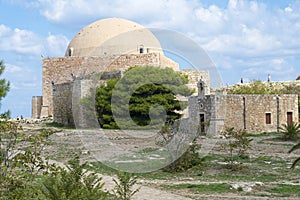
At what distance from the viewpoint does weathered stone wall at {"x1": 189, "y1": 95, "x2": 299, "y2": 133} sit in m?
18.6

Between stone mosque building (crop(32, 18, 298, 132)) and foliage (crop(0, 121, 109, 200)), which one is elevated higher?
stone mosque building (crop(32, 18, 298, 132))

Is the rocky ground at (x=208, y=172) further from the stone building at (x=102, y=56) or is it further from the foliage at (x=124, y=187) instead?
the stone building at (x=102, y=56)

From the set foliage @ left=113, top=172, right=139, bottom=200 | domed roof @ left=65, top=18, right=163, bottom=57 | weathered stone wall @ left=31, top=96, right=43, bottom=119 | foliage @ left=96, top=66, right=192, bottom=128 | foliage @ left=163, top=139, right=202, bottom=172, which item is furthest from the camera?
weathered stone wall @ left=31, top=96, right=43, bottom=119

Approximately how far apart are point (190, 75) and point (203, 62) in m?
14.4

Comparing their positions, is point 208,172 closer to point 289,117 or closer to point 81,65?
point 289,117

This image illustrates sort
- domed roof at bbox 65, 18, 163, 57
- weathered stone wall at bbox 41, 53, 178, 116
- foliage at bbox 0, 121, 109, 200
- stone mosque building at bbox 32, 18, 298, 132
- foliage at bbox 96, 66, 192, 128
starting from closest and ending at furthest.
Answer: foliage at bbox 0, 121, 109, 200 < stone mosque building at bbox 32, 18, 298, 132 < foliage at bbox 96, 66, 192, 128 < weathered stone wall at bbox 41, 53, 178, 116 < domed roof at bbox 65, 18, 163, 57

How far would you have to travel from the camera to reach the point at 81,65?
3300cm

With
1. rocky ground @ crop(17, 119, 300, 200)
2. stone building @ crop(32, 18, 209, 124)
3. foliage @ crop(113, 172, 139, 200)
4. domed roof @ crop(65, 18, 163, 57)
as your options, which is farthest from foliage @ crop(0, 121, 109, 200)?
domed roof @ crop(65, 18, 163, 57)

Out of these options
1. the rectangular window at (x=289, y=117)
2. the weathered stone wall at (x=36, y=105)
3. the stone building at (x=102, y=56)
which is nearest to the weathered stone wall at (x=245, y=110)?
the rectangular window at (x=289, y=117)

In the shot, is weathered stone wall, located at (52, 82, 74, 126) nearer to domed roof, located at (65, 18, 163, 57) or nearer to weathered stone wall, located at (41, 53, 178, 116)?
weathered stone wall, located at (41, 53, 178, 116)

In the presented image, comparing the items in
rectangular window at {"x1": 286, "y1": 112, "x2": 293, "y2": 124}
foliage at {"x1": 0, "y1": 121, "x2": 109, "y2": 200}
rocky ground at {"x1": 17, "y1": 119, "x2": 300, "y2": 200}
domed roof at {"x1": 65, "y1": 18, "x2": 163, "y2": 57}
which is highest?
domed roof at {"x1": 65, "y1": 18, "x2": 163, "y2": 57}

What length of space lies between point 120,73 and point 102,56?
672cm

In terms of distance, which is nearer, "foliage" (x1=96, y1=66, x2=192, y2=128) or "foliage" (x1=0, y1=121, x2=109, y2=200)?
"foliage" (x1=0, y1=121, x2=109, y2=200)

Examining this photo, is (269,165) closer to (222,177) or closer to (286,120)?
(222,177)
